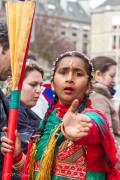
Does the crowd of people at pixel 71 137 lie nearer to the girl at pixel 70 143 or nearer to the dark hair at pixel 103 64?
the girl at pixel 70 143

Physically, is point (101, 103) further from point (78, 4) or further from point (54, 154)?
point (78, 4)

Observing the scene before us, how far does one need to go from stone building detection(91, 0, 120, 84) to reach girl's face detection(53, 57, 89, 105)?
64.7 metres

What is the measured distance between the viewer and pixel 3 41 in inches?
144

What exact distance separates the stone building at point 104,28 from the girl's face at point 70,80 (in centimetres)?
6471

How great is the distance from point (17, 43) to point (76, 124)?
2.50 ft

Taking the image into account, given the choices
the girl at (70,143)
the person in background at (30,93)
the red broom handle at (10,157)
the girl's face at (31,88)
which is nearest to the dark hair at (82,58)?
the girl at (70,143)

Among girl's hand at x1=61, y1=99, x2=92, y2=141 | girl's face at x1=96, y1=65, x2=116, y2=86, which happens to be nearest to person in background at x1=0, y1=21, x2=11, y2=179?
girl's hand at x1=61, y1=99, x2=92, y2=141

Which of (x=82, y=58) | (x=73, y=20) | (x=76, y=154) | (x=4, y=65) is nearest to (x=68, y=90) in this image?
(x=82, y=58)

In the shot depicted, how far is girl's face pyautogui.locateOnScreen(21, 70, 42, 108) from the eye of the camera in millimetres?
4414

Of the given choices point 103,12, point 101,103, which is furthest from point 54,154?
point 103,12

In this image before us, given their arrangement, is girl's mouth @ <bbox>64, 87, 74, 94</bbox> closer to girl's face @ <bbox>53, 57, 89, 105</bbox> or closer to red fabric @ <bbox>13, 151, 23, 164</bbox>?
girl's face @ <bbox>53, 57, 89, 105</bbox>

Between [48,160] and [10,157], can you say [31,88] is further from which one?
[48,160]

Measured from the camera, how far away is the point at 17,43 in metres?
3.26

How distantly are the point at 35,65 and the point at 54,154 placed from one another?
148cm
